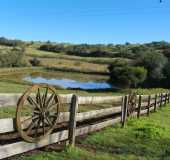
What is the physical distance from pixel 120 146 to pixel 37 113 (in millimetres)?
3067

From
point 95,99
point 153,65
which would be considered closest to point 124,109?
point 95,99

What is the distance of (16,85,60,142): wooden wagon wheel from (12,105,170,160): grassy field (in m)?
0.44

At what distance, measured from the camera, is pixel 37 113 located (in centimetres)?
890

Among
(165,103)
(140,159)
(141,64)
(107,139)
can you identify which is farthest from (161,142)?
(141,64)

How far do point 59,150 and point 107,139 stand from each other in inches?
97.8

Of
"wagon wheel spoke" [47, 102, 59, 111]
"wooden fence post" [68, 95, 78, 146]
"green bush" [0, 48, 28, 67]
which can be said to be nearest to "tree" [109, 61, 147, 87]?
"green bush" [0, 48, 28, 67]

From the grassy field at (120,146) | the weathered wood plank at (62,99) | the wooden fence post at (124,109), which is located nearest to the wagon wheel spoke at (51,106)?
the weathered wood plank at (62,99)

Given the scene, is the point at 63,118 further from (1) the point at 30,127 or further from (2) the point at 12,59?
(2) the point at 12,59

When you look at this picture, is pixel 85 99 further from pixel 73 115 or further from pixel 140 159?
pixel 140 159

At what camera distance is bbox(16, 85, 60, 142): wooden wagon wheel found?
8.30m

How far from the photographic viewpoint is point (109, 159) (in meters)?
9.46

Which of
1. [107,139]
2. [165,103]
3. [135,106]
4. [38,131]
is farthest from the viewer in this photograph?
[165,103]

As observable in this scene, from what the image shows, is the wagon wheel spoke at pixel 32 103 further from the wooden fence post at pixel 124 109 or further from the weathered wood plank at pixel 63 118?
the wooden fence post at pixel 124 109

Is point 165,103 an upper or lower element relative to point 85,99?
lower
